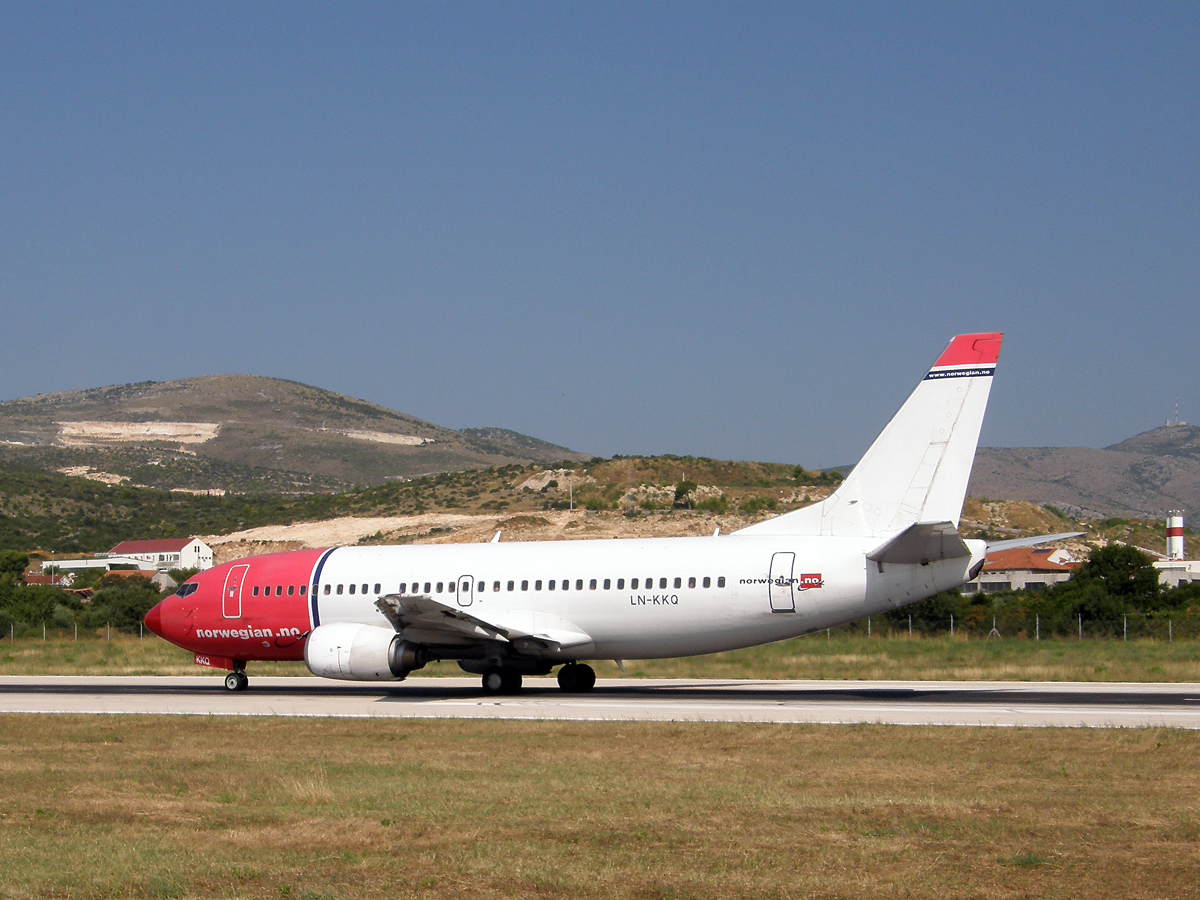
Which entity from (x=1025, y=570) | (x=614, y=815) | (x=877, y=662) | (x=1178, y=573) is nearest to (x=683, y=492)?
(x=1025, y=570)

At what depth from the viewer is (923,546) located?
75.7ft

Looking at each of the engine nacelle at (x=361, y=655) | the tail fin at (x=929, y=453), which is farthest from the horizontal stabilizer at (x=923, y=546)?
the engine nacelle at (x=361, y=655)

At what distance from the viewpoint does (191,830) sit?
38.1 feet

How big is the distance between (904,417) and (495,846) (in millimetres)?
15944

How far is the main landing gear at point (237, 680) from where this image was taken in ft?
98.3

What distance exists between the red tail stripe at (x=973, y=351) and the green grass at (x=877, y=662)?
8.49 metres

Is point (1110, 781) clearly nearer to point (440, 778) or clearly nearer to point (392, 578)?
point (440, 778)

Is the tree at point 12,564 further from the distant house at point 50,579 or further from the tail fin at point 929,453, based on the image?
the tail fin at point 929,453

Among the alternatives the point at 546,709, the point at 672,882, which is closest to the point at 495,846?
the point at 672,882

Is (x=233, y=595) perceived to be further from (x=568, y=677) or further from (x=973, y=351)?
(x=973, y=351)

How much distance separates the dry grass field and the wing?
254 inches

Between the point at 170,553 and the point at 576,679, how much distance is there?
222 feet

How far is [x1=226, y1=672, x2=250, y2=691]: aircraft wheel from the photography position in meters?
29.9

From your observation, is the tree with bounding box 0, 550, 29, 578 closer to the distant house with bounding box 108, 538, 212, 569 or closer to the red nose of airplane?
the distant house with bounding box 108, 538, 212, 569
